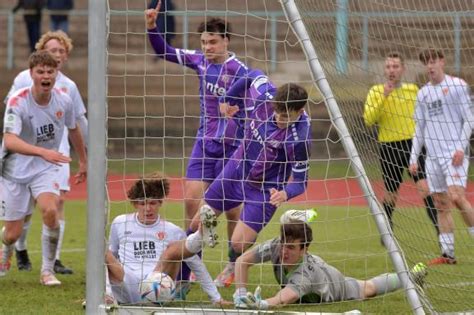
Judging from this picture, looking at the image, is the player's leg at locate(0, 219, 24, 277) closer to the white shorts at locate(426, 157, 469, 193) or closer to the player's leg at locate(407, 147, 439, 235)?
the player's leg at locate(407, 147, 439, 235)

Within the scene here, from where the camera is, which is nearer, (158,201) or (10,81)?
(158,201)

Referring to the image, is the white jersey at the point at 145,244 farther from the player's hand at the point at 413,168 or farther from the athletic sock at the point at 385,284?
the player's hand at the point at 413,168

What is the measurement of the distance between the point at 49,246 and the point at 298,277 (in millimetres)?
2540

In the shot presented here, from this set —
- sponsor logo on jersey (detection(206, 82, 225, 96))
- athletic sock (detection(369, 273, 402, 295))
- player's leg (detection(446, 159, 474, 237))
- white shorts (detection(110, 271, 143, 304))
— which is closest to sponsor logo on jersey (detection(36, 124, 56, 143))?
sponsor logo on jersey (detection(206, 82, 225, 96))

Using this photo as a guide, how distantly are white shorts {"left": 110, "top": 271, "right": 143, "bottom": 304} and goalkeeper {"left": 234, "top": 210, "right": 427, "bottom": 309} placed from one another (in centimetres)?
65

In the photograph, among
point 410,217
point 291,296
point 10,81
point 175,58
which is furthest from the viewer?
point 10,81

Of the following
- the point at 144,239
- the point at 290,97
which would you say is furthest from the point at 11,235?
the point at 290,97

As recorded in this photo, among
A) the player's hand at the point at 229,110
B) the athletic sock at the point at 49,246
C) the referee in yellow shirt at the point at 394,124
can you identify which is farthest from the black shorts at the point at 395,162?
the athletic sock at the point at 49,246

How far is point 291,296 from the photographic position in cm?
753

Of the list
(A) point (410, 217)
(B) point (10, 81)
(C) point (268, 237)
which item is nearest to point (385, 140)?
(A) point (410, 217)

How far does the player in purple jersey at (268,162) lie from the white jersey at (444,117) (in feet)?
3.14

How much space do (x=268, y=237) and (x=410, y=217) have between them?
101 cm

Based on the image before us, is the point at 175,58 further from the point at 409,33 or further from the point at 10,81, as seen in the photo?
the point at 10,81

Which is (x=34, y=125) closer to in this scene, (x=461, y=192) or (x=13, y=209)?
(x=13, y=209)
